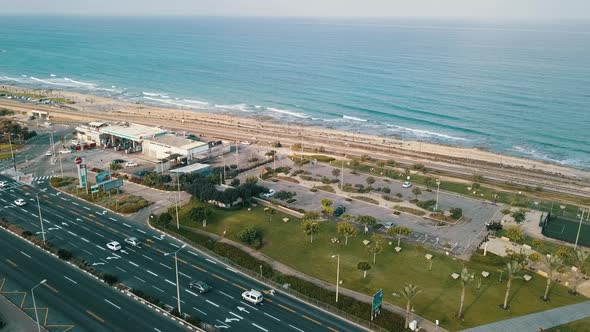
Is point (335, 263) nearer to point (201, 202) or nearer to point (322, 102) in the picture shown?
point (201, 202)

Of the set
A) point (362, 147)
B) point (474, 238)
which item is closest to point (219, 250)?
point (474, 238)

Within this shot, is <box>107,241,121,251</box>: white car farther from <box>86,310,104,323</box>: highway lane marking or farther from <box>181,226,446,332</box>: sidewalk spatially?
<box>86,310,104,323</box>: highway lane marking

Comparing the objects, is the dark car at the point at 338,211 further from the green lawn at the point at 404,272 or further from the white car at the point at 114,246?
the white car at the point at 114,246

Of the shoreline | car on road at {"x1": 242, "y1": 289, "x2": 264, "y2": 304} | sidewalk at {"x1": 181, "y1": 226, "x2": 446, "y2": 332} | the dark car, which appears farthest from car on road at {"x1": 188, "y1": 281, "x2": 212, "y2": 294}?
the shoreline

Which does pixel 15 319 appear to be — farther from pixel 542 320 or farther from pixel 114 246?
pixel 542 320

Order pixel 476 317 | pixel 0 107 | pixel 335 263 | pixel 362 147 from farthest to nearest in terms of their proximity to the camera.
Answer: pixel 0 107, pixel 362 147, pixel 335 263, pixel 476 317
